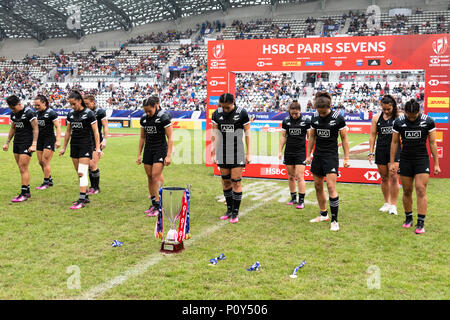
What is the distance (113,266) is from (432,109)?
32.3 ft

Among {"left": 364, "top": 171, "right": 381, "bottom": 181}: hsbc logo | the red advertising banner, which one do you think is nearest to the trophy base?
the red advertising banner

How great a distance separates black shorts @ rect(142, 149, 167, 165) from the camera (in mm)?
7387

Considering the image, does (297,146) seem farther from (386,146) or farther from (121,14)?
(121,14)

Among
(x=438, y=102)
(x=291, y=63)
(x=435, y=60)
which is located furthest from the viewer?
(x=291, y=63)

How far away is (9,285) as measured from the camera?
438 centimetres

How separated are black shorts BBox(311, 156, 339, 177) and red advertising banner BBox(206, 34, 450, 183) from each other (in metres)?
4.67

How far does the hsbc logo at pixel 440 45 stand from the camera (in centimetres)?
1067

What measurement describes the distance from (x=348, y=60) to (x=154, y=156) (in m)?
6.42

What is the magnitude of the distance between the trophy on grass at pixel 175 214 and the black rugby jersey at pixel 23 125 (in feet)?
14.4

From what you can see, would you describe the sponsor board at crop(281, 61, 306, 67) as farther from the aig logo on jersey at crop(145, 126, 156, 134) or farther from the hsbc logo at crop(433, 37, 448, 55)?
the aig logo on jersey at crop(145, 126, 156, 134)

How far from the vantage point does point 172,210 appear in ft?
18.5

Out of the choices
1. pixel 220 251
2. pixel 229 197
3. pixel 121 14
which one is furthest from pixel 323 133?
pixel 121 14
